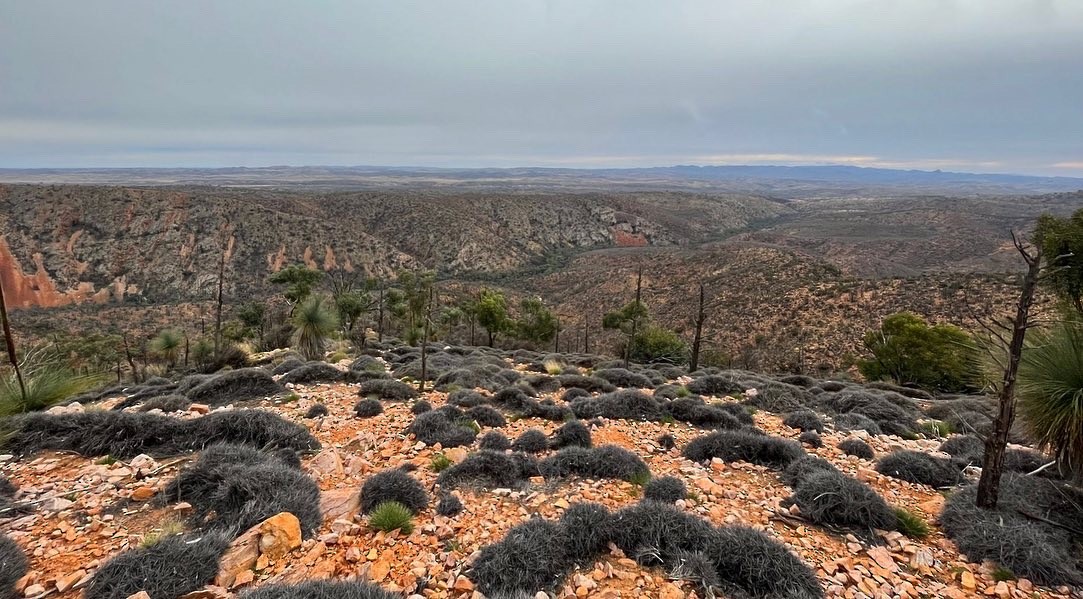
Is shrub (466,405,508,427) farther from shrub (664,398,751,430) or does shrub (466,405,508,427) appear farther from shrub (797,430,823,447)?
shrub (797,430,823,447)

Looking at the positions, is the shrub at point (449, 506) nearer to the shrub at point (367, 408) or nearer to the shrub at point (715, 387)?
the shrub at point (367, 408)

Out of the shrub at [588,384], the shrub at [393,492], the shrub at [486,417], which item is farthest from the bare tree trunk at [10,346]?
the shrub at [588,384]

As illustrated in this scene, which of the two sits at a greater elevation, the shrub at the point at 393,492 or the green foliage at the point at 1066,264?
the green foliage at the point at 1066,264

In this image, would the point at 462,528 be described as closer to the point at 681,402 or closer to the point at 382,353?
the point at 681,402

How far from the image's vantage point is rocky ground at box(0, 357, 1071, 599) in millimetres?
4113

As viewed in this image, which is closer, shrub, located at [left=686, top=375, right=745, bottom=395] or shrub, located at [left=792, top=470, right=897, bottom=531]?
shrub, located at [left=792, top=470, right=897, bottom=531]

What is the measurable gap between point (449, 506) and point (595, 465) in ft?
7.24

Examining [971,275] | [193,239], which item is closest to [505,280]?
[193,239]

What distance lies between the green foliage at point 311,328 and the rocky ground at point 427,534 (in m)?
13.1

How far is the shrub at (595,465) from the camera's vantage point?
6.57 m

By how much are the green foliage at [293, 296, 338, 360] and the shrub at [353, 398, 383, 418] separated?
1084cm

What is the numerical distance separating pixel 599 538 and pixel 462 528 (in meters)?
1.51

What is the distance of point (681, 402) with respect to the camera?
1002 cm

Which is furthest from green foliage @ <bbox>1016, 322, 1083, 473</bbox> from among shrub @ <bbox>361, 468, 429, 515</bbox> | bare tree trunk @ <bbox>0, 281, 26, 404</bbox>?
bare tree trunk @ <bbox>0, 281, 26, 404</bbox>
